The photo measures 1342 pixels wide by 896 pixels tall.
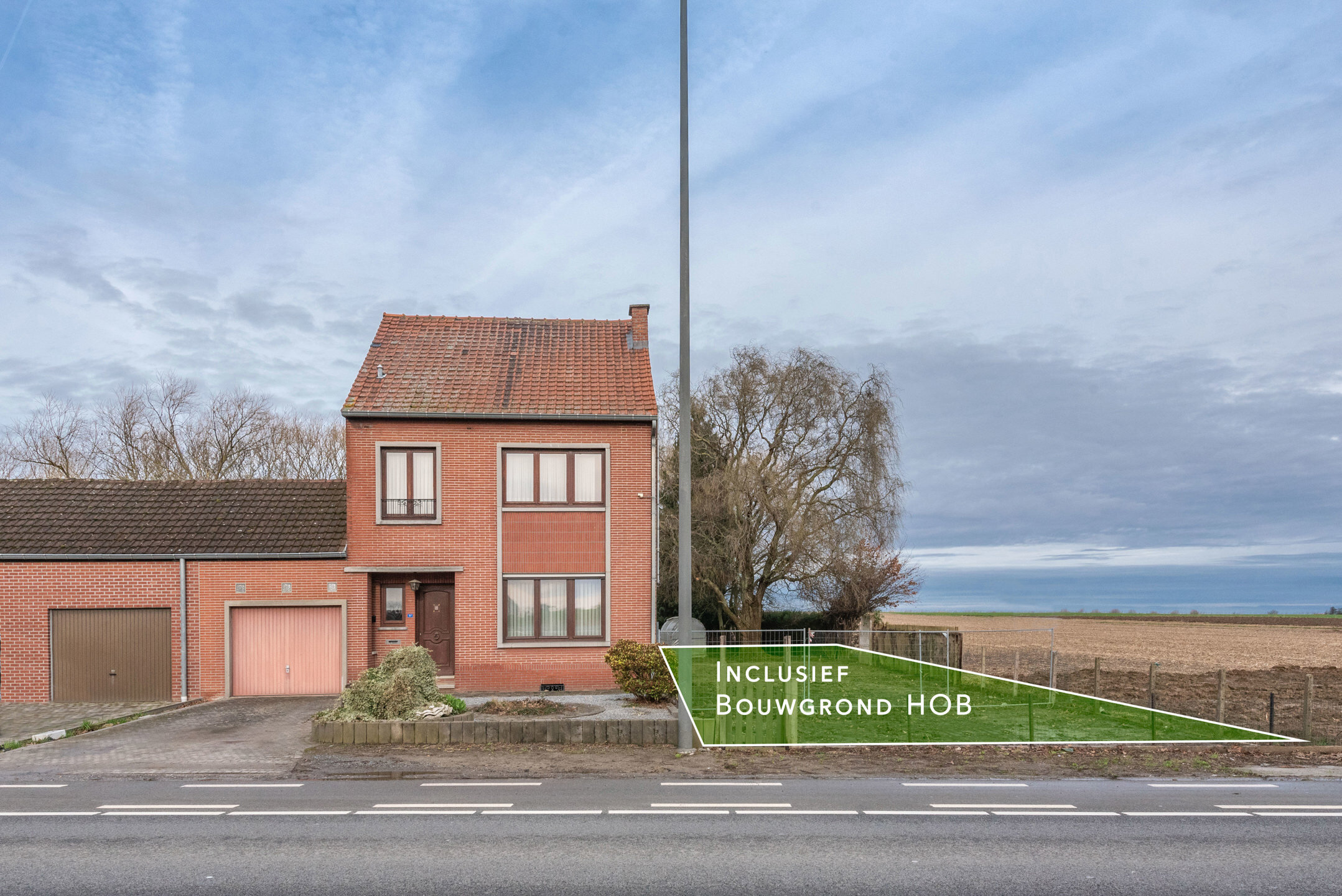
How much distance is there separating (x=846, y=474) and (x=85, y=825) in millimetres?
27480

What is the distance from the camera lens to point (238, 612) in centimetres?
2031

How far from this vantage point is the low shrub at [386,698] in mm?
14688

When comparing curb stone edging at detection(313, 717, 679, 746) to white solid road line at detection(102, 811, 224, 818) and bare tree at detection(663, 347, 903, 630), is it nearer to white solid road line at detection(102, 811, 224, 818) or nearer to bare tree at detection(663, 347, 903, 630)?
white solid road line at detection(102, 811, 224, 818)

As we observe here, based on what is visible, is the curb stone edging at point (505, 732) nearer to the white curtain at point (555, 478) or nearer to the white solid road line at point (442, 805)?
the white solid road line at point (442, 805)

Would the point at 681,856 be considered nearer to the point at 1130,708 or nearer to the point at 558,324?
the point at 1130,708

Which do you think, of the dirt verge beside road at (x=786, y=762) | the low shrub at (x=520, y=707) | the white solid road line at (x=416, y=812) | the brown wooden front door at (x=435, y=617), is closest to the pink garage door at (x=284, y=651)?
the brown wooden front door at (x=435, y=617)

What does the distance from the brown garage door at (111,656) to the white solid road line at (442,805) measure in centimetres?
1240

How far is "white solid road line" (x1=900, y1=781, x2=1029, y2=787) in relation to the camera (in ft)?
37.6

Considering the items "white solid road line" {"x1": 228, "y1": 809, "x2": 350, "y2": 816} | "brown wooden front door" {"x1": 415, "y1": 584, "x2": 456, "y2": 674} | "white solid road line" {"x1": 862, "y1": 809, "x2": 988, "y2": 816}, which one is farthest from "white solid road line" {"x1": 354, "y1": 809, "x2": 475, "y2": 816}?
"brown wooden front door" {"x1": 415, "y1": 584, "x2": 456, "y2": 674}

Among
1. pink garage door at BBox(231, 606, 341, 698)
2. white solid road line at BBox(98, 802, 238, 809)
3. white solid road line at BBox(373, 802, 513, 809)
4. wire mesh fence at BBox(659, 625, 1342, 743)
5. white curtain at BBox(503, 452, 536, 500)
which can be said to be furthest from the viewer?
white curtain at BBox(503, 452, 536, 500)

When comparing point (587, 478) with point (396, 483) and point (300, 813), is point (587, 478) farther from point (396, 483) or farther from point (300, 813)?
point (300, 813)

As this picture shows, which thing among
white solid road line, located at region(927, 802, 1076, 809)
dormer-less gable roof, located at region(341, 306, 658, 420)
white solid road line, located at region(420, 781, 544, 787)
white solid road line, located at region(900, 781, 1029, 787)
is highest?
dormer-less gable roof, located at region(341, 306, 658, 420)

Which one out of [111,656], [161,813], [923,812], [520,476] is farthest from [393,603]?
[923,812]
